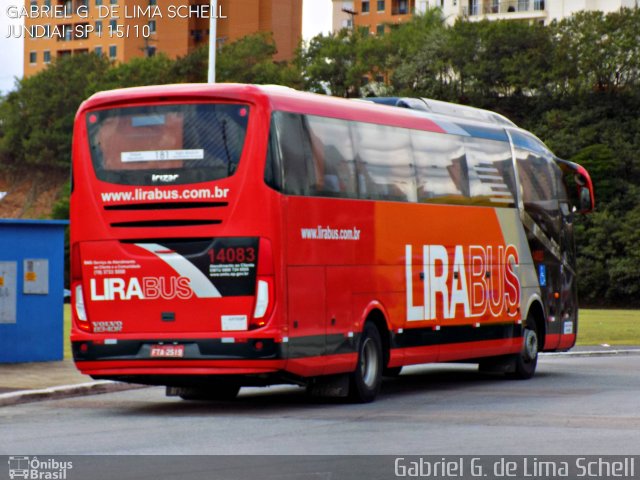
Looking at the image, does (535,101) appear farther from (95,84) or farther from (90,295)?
(90,295)

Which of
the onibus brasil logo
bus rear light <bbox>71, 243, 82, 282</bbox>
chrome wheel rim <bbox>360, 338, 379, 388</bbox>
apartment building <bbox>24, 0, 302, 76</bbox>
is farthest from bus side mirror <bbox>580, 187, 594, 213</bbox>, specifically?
apartment building <bbox>24, 0, 302, 76</bbox>

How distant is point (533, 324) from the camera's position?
2364cm

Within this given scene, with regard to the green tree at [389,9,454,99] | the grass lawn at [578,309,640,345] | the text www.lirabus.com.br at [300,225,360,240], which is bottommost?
the grass lawn at [578,309,640,345]

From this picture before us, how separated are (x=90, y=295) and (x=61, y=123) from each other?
109m

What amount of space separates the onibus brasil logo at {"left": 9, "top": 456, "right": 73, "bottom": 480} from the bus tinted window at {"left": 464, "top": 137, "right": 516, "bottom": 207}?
1079 centimetres

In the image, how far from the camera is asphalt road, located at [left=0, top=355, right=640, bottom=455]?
12844mm

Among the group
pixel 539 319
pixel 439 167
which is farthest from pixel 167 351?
pixel 539 319

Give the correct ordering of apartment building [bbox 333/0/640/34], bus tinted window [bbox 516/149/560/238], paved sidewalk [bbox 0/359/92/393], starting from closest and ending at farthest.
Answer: paved sidewalk [bbox 0/359/92/393] < bus tinted window [bbox 516/149/560/238] < apartment building [bbox 333/0/640/34]

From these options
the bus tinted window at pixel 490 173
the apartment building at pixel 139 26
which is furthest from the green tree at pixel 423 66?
the bus tinted window at pixel 490 173

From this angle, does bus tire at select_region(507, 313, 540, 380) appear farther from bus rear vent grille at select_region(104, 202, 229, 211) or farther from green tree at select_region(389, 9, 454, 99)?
green tree at select_region(389, 9, 454, 99)

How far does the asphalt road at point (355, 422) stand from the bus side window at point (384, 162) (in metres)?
2.65

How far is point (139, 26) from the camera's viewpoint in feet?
442

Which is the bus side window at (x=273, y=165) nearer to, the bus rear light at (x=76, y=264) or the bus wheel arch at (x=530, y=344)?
the bus rear light at (x=76, y=264)

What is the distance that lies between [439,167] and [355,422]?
6.05 metres
